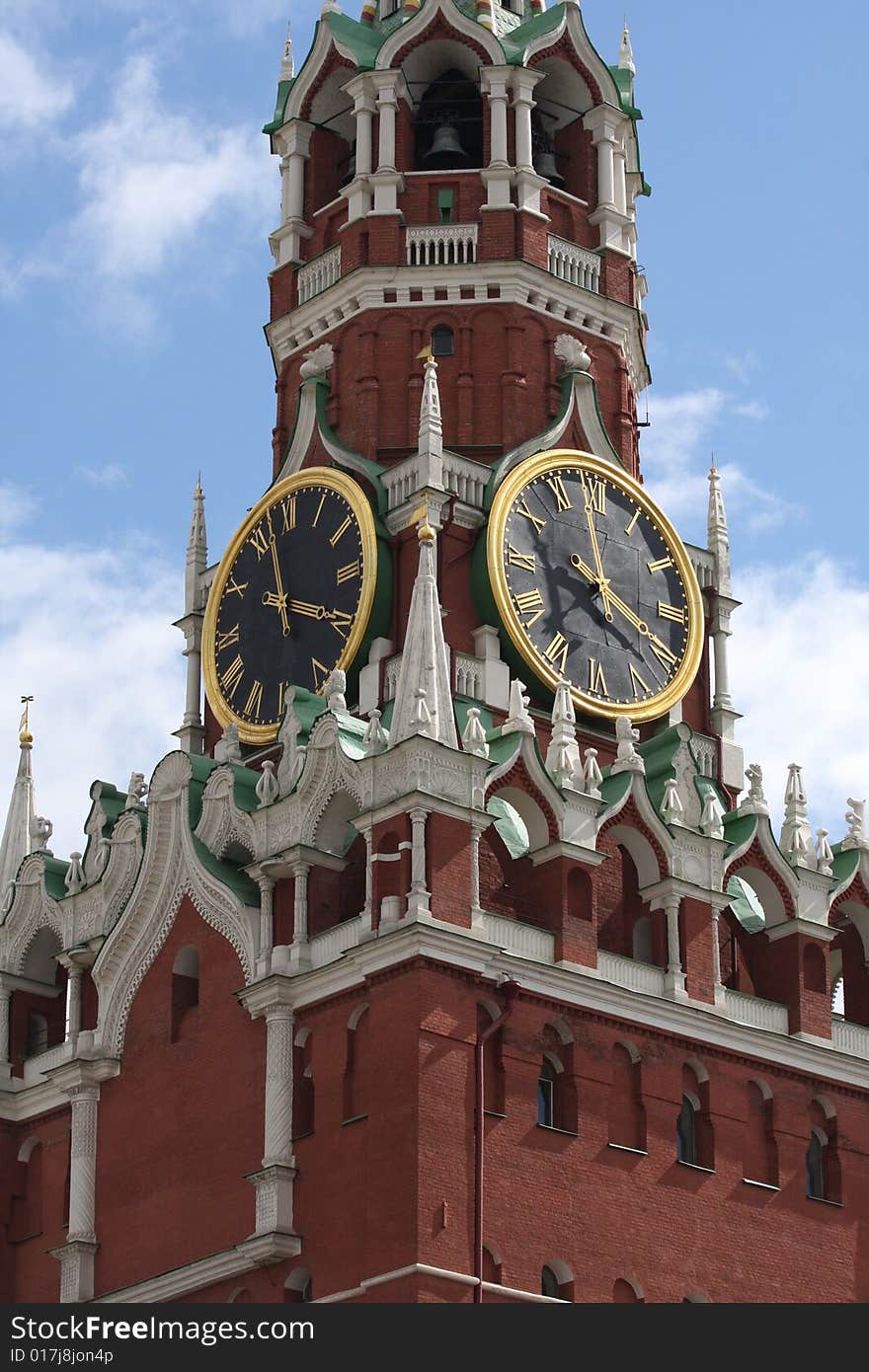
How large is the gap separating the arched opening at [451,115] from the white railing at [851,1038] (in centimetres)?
1499

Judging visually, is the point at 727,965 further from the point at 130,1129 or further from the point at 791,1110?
the point at 130,1129

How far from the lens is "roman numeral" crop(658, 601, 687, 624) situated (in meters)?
52.0

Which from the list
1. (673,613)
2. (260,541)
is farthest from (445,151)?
(673,613)

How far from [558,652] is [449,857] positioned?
6.22 metres

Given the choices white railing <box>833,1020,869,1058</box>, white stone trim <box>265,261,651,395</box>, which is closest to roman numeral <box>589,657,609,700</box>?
white railing <box>833,1020,869,1058</box>

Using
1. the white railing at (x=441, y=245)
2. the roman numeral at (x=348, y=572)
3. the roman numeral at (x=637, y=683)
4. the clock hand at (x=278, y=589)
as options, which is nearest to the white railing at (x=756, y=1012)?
the roman numeral at (x=637, y=683)

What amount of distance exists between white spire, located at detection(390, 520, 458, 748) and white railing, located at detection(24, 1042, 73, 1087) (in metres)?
7.27

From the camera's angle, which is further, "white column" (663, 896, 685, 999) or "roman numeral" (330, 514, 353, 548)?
"roman numeral" (330, 514, 353, 548)

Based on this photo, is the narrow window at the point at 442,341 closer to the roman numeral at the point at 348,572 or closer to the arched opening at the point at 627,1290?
the roman numeral at the point at 348,572

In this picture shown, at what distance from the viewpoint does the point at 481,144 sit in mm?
54562

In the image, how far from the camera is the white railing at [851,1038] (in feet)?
160

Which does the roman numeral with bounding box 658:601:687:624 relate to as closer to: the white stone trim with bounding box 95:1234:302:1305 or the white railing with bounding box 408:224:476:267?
the white railing with bounding box 408:224:476:267

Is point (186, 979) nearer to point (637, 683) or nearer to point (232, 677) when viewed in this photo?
point (232, 677)

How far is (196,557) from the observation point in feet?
180
